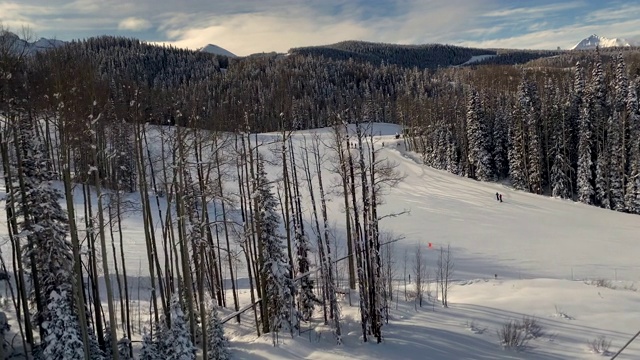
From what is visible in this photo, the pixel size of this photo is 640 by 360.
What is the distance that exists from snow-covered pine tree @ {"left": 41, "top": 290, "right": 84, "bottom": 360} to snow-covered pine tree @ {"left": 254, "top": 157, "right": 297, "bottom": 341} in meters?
6.60

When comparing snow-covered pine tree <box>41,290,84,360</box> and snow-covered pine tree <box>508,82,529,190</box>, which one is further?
snow-covered pine tree <box>508,82,529,190</box>

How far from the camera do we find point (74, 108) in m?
12.3

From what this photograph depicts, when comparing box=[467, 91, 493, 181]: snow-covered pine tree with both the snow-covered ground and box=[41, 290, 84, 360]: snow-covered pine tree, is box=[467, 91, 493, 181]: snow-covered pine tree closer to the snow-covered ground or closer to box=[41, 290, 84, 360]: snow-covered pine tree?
the snow-covered ground

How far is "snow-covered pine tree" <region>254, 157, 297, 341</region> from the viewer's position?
56.1ft

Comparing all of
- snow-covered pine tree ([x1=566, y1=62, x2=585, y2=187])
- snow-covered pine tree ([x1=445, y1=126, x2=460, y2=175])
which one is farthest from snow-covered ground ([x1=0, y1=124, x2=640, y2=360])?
snow-covered pine tree ([x1=566, y1=62, x2=585, y2=187])

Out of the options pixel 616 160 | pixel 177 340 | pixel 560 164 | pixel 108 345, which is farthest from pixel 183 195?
pixel 616 160

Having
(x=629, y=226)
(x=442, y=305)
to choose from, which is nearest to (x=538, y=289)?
(x=442, y=305)

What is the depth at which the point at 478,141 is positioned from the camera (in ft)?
189

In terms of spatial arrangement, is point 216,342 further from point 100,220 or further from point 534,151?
point 534,151

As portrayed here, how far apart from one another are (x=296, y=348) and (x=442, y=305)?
704cm

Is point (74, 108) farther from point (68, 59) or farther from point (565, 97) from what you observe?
point (565, 97)

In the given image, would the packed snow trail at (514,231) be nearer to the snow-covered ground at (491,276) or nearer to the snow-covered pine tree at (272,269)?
the snow-covered ground at (491,276)

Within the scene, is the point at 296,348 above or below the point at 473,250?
above

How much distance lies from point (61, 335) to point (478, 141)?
5362 centimetres
